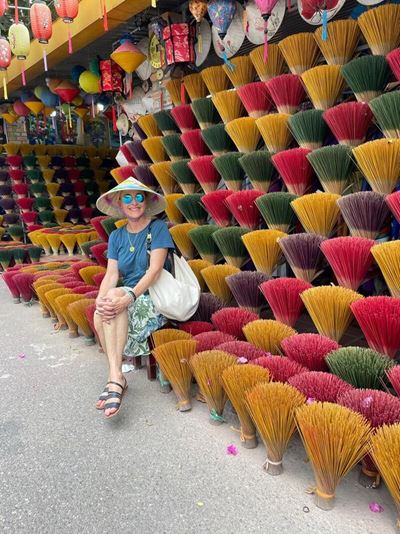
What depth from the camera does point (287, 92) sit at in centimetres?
211

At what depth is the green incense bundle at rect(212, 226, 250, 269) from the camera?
6.93ft

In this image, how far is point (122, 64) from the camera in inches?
128

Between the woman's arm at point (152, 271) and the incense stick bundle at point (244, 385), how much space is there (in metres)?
0.60

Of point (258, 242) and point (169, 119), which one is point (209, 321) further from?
point (169, 119)

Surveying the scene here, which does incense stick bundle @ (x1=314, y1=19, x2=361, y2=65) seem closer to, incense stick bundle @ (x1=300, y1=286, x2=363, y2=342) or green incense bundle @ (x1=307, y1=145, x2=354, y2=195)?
green incense bundle @ (x1=307, y1=145, x2=354, y2=195)

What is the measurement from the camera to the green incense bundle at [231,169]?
2275 mm

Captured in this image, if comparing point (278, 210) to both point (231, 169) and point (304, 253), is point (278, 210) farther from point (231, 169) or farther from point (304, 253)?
point (231, 169)

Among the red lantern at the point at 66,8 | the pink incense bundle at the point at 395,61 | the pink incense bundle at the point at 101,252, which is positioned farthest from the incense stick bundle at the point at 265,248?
the red lantern at the point at 66,8

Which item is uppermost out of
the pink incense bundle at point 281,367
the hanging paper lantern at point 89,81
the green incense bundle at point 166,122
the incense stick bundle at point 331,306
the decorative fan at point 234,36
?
the hanging paper lantern at point 89,81

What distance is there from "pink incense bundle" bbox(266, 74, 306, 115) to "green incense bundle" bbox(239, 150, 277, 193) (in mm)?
252

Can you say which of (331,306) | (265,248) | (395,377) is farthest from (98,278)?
(395,377)

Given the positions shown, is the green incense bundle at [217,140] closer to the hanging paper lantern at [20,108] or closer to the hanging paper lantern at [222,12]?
the hanging paper lantern at [222,12]

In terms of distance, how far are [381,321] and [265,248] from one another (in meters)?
0.70

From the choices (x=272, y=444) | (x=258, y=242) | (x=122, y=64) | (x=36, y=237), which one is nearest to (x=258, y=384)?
(x=272, y=444)
